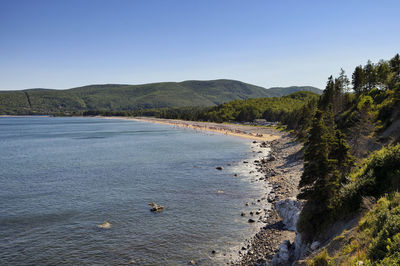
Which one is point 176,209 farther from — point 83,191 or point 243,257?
point 83,191

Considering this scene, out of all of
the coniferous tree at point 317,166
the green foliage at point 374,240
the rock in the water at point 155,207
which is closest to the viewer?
the green foliage at point 374,240

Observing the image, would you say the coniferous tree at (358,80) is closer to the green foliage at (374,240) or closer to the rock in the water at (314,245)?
the green foliage at (374,240)

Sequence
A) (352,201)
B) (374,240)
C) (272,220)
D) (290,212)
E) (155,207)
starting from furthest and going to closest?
(155,207), (272,220), (290,212), (352,201), (374,240)

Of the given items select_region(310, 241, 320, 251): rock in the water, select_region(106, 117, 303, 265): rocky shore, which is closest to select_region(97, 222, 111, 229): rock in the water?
select_region(106, 117, 303, 265): rocky shore

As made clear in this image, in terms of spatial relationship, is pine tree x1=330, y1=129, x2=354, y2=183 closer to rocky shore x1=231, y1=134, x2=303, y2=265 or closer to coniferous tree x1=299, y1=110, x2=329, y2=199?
coniferous tree x1=299, y1=110, x2=329, y2=199


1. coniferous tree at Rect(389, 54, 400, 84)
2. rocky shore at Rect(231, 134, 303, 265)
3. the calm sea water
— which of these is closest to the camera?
rocky shore at Rect(231, 134, 303, 265)

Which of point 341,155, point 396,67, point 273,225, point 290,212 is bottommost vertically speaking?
point 273,225

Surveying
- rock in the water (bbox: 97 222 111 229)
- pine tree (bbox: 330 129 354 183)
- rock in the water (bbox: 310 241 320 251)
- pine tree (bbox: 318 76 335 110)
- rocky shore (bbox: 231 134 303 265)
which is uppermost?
pine tree (bbox: 318 76 335 110)

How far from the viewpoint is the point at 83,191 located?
45156mm

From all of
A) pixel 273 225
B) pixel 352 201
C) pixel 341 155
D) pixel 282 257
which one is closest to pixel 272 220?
pixel 273 225

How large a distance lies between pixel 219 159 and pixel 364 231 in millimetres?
56673

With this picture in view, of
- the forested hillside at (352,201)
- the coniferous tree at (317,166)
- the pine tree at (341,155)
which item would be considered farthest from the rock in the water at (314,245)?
the pine tree at (341,155)

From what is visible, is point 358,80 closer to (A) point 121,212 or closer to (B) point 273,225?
(B) point 273,225

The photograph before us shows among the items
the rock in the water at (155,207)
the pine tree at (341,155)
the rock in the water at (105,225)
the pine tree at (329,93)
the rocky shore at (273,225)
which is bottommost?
the rock in the water at (105,225)
